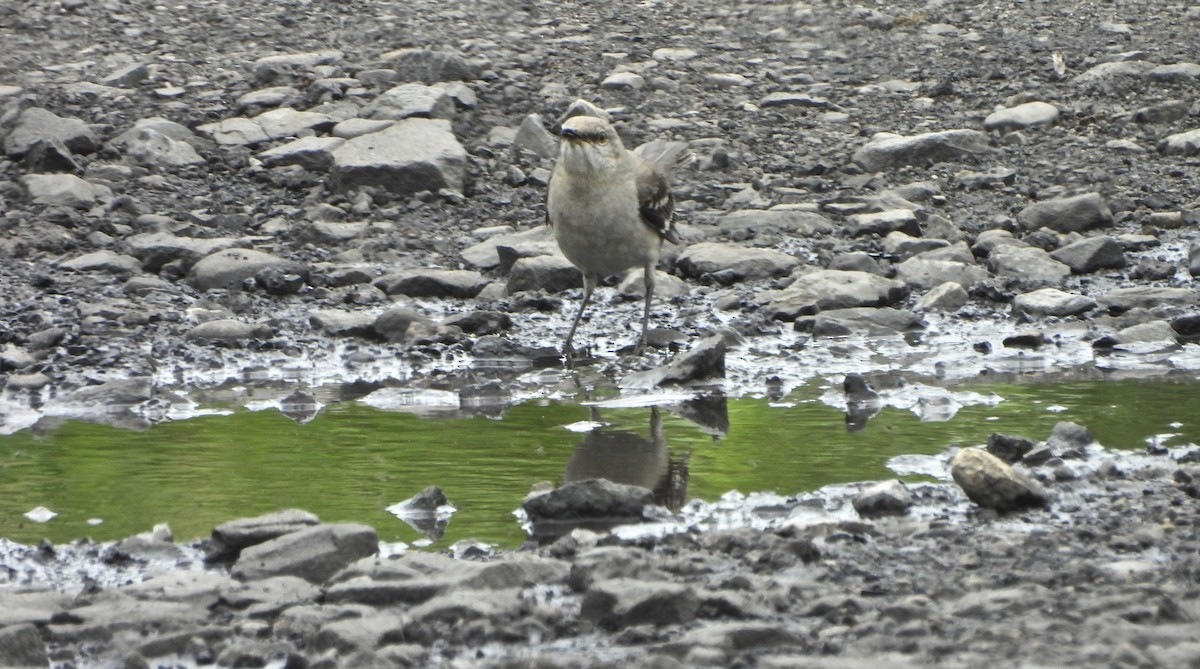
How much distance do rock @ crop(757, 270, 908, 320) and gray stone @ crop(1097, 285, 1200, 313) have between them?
3.66 feet

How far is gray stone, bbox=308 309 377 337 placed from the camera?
28.7ft

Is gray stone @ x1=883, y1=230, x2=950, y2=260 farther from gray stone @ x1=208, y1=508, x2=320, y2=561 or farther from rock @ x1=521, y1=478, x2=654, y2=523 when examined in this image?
gray stone @ x1=208, y1=508, x2=320, y2=561

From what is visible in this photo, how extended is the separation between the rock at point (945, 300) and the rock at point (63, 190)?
5.26 metres

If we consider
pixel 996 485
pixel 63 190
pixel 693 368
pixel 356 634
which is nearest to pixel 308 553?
pixel 356 634

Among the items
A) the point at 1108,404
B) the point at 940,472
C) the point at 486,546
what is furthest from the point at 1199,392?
the point at 486,546

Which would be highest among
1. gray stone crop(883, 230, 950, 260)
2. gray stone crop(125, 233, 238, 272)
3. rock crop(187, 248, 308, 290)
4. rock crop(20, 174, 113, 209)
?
rock crop(20, 174, 113, 209)

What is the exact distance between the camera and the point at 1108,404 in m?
7.05

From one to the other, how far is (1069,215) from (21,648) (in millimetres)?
8214

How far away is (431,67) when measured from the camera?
522 inches

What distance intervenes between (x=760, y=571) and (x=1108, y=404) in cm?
316

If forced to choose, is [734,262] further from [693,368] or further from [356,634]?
[356,634]

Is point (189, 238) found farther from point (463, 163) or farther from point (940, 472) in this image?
point (940, 472)

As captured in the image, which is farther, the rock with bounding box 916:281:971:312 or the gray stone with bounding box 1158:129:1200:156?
the gray stone with bounding box 1158:129:1200:156

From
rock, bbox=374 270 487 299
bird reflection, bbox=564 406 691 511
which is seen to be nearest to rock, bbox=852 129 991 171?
rock, bbox=374 270 487 299
